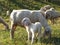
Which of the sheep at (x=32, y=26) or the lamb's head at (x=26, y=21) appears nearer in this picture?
the sheep at (x=32, y=26)

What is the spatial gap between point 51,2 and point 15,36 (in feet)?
39.8

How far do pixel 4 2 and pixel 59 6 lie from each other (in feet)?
14.9

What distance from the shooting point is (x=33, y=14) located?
11.0m

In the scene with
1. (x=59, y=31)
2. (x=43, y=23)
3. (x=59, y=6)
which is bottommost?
(x=59, y=6)

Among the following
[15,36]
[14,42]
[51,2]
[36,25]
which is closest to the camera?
[36,25]

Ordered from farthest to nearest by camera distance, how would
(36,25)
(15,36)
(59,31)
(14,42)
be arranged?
(59,31)
(15,36)
(14,42)
(36,25)

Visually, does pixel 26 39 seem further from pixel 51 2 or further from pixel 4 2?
pixel 51 2

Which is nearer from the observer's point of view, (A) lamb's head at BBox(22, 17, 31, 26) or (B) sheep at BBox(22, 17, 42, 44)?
(B) sheep at BBox(22, 17, 42, 44)

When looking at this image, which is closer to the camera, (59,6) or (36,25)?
(36,25)

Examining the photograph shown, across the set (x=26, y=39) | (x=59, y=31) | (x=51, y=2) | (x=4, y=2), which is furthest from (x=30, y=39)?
(x=51, y=2)

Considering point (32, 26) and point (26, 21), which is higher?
point (26, 21)

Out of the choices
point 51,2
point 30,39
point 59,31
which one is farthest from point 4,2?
point 30,39

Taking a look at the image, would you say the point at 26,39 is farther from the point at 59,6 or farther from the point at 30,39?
the point at 59,6

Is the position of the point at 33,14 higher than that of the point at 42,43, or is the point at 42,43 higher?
the point at 33,14
